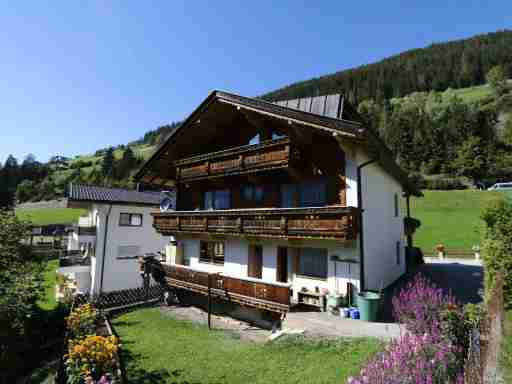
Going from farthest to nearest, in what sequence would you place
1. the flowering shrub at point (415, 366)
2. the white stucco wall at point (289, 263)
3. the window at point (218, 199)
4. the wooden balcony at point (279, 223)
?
1. the window at point (218, 199)
2. the white stucco wall at point (289, 263)
3. the wooden balcony at point (279, 223)
4. the flowering shrub at point (415, 366)

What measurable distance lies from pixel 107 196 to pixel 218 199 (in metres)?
13.6

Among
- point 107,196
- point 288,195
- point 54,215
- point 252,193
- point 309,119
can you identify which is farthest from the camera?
point 54,215

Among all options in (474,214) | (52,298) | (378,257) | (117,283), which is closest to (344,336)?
(378,257)

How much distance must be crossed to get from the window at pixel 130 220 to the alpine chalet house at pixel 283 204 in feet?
29.5

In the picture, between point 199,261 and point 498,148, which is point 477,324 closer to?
point 199,261

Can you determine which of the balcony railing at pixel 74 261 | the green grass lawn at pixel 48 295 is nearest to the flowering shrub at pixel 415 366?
the green grass lawn at pixel 48 295

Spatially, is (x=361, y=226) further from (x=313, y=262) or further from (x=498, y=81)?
(x=498, y=81)

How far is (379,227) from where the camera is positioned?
1497cm

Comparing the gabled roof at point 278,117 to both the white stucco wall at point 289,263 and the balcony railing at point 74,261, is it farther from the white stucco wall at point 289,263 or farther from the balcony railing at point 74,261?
the balcony railing at point 74,261

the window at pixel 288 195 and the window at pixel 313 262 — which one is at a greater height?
the window at pixel 288 195

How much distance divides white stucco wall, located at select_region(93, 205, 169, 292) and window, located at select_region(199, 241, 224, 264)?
11.6 meters

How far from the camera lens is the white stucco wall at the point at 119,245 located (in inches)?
1019

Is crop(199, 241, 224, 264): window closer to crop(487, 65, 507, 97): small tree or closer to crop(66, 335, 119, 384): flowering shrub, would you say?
crop(66, 335, 119, 384): flowering shrub

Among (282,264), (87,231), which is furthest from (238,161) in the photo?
(87,231)
